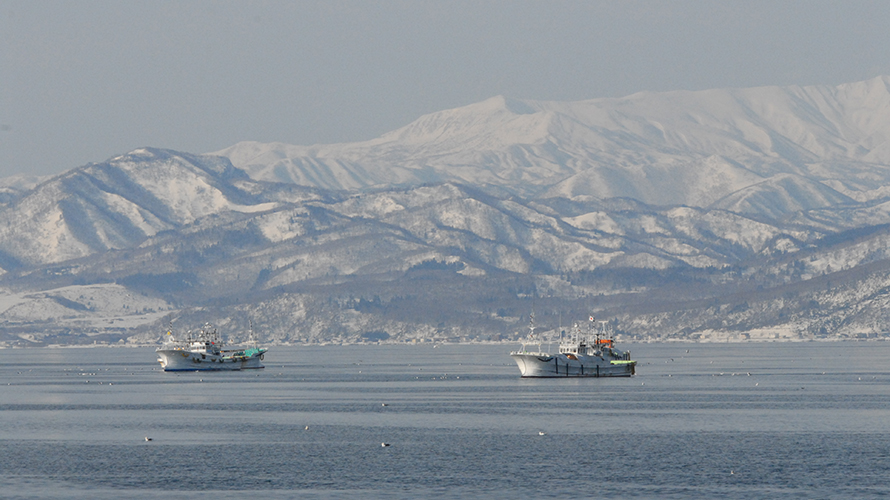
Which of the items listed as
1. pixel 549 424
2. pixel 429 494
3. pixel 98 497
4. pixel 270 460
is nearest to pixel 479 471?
pixel 429 494

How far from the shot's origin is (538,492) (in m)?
134

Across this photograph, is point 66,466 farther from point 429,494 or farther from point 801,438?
point 801,438

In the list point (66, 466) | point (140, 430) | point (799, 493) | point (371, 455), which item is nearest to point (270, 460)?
point (371, 455)

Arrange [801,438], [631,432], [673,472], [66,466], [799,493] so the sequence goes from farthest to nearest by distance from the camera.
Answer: [631,432]
[801,438]
[66,466]
[673,472]
[799,493]

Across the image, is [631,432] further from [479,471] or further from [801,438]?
[479,471]

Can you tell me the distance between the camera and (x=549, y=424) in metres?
199

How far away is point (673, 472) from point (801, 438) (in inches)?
1406

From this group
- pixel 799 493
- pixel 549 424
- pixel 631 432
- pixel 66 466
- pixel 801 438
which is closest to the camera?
pixel 799 493

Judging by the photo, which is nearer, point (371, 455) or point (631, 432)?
point (371, 455)

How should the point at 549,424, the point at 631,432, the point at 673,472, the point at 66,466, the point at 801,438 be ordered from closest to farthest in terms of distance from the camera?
the point at 673,472, the point at 66,466, the point at 801,438, the point at 631,432, the point at 549,424

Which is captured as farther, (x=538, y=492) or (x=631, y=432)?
(x=631, y=432)

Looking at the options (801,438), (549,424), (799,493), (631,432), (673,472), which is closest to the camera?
(799,493)

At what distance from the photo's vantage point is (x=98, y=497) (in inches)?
5285

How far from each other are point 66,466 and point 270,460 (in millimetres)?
22063
